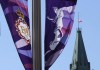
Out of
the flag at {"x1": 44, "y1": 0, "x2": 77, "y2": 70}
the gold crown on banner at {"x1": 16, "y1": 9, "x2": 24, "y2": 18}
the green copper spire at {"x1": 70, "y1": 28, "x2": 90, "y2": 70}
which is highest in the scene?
the gold crown on banner at {"x1": 16, "y1": 9, "x2": 24, "y2": 18}

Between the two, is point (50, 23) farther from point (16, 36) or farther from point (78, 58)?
point (78, 58)

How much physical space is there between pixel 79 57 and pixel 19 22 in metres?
103

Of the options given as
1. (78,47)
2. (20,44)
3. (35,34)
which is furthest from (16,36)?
(78,47)

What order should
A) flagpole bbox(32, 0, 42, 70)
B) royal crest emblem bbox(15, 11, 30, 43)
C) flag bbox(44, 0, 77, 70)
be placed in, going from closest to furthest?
flagpole bbox(32, 0, 42, 70) < flag bbox(44, 0, 77, 70) < royal crest emblem bbox(15, 11, 30, 43)

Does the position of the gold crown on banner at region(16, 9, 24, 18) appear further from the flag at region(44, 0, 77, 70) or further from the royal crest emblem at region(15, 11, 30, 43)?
the flag at region(44, 0, 77, 70)

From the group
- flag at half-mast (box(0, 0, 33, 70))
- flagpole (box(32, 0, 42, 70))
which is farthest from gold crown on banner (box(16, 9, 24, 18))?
flagpole (box(32, 0, 42, 70))

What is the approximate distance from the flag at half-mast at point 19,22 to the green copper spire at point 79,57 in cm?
10054

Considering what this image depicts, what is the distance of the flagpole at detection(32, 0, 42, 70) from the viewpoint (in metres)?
14.1

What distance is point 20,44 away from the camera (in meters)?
15.2

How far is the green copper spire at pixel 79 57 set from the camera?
117m

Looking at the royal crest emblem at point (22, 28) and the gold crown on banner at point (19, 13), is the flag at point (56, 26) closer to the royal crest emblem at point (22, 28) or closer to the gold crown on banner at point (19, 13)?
the royal crest emblem at point (22, 28)

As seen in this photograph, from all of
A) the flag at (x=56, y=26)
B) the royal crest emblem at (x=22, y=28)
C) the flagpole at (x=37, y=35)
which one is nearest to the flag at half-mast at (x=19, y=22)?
the royal crest emblem at (x=22, y=28)

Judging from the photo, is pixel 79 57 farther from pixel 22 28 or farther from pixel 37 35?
pixel 37 35

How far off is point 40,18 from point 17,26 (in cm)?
148
